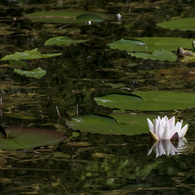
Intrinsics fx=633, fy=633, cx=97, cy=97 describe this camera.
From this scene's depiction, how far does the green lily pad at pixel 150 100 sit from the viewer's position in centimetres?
327

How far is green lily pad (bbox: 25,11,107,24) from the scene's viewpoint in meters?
5.62

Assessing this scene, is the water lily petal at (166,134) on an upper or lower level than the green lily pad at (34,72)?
upper

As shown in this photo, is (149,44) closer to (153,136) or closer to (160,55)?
(160,55)

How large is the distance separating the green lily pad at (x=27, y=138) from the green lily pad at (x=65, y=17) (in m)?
2.81

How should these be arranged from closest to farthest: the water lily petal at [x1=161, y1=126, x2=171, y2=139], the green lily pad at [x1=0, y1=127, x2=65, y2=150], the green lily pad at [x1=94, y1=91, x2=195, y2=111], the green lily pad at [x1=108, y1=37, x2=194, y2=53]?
the green lily pad at [x1=0, y1=127, x2=65, y2=150], the water lily petal at [x1=161, y1=126, x2=171, y2=139], the green lily pad at [x1=94, y1=91, x2=195, y2=111], the green lily pad at [x1=108, y1=37, x2=194, y2=53]

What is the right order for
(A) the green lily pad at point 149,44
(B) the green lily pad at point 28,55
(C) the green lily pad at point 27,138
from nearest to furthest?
(C) the green lily pad at point 27,138 < (B) the green lily pad at point 28,55 < (A) the green lily pad at point 149,44

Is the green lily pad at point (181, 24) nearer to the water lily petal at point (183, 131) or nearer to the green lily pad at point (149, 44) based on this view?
the green lily pad at point (149, 44)

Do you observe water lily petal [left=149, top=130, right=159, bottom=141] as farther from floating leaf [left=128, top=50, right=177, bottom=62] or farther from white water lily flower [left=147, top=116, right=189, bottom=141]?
floating leaf [left=128, top=50, right=177, bottom=62]

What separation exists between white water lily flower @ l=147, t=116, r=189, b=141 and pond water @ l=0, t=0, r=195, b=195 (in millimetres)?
54

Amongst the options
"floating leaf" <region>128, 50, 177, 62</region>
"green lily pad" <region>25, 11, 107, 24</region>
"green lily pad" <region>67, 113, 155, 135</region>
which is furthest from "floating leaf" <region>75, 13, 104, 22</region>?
"green lily pad" <region>67, 113, 155, 135</region>

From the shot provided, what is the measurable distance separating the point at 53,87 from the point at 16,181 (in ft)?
4.65

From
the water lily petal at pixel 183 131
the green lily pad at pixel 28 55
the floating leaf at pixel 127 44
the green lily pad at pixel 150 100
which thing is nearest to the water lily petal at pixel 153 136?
the water lily petal at pixel 183 131

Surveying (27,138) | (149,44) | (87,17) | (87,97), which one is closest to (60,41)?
(149,44)

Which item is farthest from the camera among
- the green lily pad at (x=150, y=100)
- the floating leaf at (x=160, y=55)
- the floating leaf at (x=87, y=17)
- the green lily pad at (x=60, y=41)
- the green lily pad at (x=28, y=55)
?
the floating leaf at (x=87, y=17)
